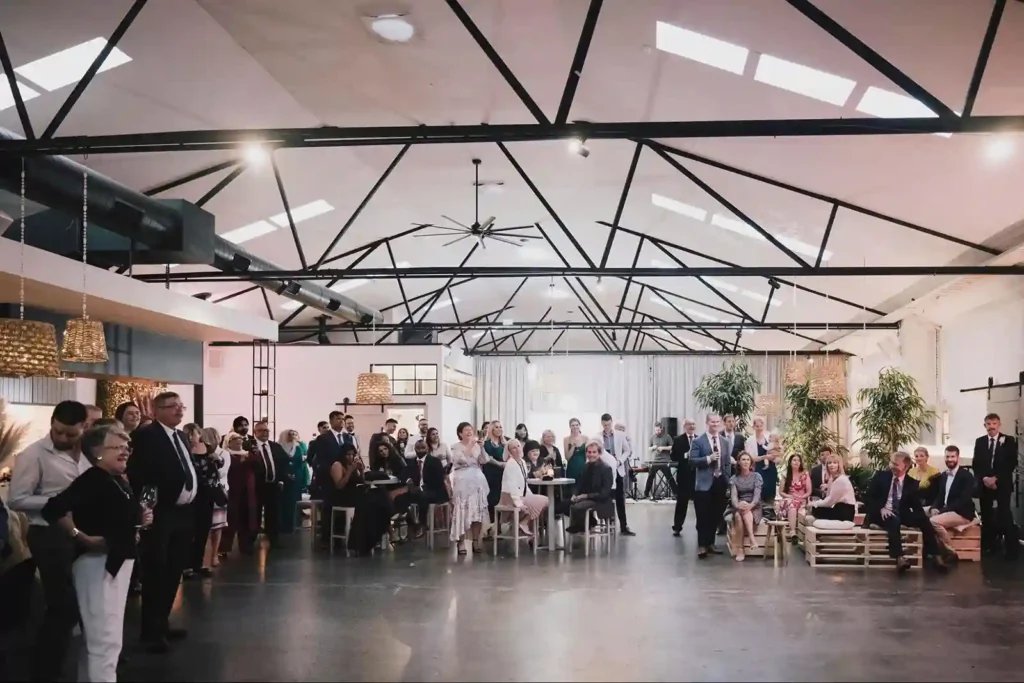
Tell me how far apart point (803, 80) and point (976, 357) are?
653 centimetres

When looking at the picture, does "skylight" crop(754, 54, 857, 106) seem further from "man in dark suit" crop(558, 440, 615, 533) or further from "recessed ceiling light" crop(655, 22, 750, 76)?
"man in dark suit" crop(558, 440, 615, 533)

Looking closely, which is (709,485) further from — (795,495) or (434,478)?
(434,478)

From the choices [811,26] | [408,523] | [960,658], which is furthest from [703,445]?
[811,26]

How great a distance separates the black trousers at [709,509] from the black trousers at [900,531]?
1.48 metres

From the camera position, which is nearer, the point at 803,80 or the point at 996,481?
the point at 803,80

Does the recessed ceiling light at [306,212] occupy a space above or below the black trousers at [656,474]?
above

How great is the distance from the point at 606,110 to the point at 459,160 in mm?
2324

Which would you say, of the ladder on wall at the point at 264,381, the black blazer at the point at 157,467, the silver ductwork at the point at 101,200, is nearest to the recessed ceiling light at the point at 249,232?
the silver ductwork at the point at 101,200

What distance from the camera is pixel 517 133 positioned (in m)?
5.26

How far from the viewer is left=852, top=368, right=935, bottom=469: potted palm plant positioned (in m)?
11.8

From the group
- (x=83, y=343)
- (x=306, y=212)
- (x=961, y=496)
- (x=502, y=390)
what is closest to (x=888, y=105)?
(x=961, y=496)

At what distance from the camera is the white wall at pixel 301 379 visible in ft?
54.9

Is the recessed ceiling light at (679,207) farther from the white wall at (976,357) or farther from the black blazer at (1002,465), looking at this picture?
the black blazer at (1002,465)

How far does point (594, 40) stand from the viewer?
Answer: 5.84m
